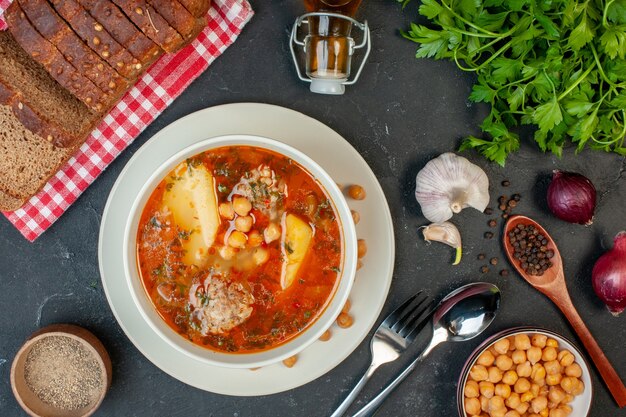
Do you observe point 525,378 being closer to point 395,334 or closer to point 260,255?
point 395,334

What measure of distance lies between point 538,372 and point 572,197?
82 cm

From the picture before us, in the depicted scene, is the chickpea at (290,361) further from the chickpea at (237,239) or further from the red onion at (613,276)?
the red onion at (613,276)

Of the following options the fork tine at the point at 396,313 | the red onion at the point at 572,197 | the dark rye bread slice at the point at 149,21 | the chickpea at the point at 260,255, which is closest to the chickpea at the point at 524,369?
the fork tine at the point at 396,313

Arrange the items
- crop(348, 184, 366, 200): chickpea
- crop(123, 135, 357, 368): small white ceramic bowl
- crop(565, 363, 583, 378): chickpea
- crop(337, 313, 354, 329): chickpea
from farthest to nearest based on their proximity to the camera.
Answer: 1. crop(565, 363, 583, 378): chickpea
2. crop(337, 313, 354, 329): chickpea
3. crop(348, 184, 366, 200): chickpea
4. crop(123, 135, 357, 368): small white ceramic bowl

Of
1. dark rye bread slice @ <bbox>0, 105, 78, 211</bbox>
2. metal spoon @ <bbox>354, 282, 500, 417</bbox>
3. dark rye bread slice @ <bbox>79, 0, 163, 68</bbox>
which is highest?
dark rye bread slice @ <bbox>79, 0, 163, 68</bbox>

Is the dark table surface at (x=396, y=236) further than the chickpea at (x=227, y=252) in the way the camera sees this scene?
Yes

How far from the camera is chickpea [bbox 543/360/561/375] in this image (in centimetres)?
269

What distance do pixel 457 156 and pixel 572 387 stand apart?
1186 mm

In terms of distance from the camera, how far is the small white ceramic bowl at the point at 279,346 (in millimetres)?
2188

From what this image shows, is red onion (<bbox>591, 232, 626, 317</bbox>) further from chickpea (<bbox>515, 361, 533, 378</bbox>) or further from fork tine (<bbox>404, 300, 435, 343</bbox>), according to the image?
fork tine (<bbox>404, 300, 435, 343</bbox>)

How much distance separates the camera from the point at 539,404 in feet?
8.84

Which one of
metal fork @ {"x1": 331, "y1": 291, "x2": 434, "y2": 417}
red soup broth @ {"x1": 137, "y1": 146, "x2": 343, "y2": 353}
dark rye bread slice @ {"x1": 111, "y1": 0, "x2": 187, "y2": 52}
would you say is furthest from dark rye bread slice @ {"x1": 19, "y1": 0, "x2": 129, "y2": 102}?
metal fork @ {"x1": 331, "y1": 291, "x2": 434, "y2": 417}

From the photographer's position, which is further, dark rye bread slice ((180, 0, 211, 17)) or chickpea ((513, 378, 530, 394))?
chickpea ((513, 378, 530, 394))

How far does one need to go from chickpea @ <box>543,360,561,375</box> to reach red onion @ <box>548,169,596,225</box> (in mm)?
661
